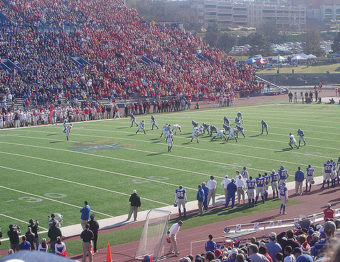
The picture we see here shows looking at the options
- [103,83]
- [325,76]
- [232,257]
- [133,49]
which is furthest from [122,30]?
[232,257]

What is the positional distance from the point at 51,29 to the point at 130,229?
132ft

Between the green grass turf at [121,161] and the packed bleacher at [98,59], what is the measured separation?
26.6ft

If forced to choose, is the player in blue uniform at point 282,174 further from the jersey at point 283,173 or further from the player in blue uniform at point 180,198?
the player in blue uniform at point 180,198

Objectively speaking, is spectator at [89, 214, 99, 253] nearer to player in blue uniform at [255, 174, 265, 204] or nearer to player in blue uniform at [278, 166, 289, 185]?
player in blue uniform at [255, 174, 265, 204]

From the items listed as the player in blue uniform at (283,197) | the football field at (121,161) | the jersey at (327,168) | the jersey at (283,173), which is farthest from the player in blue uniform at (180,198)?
the jersey at (327,168)

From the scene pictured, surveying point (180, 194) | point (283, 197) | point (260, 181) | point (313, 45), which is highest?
point (313, 45)

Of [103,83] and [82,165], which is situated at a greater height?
[103,83]

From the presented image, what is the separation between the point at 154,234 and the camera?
12961mm

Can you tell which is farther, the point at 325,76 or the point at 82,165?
the point at 325,76

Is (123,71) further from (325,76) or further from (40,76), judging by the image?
(325,76)

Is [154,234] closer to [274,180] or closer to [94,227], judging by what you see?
[94,227]

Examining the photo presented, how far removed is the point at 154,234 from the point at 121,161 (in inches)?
509

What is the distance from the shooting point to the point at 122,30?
58812mm

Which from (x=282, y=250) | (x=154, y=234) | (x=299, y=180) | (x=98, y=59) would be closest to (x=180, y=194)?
(x=154, y=234)
